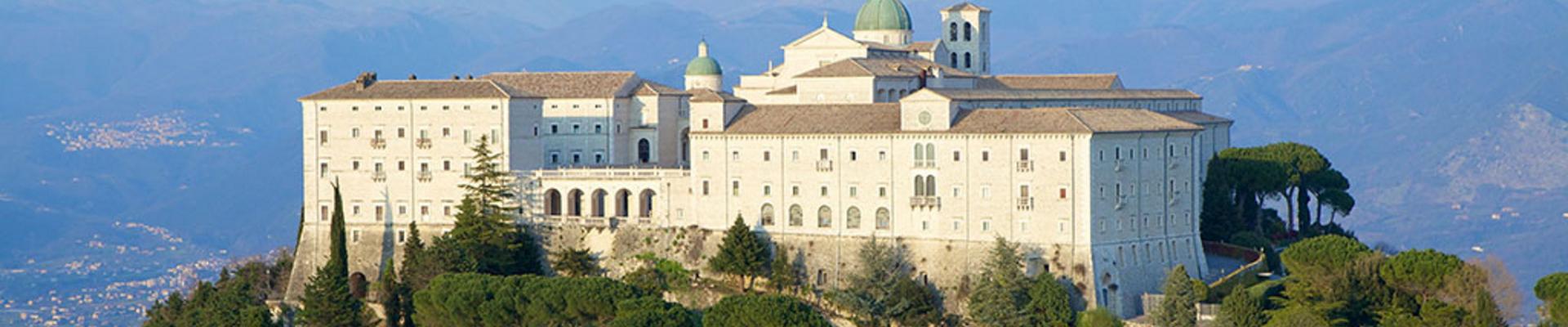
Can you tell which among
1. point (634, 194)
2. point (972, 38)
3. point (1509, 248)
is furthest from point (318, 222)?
point (1509, 248)

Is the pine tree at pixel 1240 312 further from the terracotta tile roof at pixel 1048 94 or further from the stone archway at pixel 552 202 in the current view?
the stone archway at pixel 552 202

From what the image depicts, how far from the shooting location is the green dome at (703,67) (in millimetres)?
91000

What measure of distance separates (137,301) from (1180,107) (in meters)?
82.1

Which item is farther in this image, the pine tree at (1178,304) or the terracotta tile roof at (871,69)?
the terracotta tile roof at (871,69)

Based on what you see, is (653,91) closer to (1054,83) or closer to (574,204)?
(574,204)

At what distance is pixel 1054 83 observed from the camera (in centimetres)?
8600

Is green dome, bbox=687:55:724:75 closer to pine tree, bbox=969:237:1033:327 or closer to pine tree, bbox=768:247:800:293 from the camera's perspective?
pine tree, bbox=768:247:800:293

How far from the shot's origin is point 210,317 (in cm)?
7869

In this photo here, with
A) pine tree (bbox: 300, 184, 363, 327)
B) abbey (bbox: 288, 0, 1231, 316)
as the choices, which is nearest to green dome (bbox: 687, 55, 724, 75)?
abbey (bbox: 288, 0, 1231, 316)

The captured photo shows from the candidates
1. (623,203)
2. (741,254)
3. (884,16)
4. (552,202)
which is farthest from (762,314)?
(884,16)

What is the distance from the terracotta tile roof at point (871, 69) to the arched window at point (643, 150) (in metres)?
5.50

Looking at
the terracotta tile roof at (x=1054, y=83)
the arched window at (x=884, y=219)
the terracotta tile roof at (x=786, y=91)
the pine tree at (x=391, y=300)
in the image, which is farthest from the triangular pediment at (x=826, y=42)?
the pine tree at (x=391, y=300)

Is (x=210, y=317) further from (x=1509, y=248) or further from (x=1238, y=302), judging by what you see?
(x=1509, y=248)

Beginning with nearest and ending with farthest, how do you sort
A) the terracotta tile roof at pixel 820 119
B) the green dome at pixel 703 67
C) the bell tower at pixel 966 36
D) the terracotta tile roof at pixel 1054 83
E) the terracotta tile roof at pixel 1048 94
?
the terracotta tile roof at pixel 820 119, the terracotta tile roof at pixel 1048 94, the terracotta tile roof at pixel 1054 83, the green dome at pixel 703 67, the bell tower at pixel 966 36
